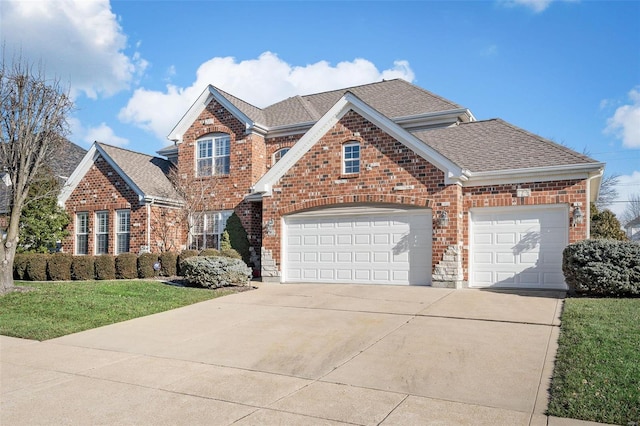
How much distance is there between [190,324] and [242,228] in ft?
32.5

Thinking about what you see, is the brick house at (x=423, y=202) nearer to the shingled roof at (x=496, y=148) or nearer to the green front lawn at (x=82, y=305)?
the shingled roof at (x=496, y=148)

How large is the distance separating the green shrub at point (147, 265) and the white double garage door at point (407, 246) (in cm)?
504

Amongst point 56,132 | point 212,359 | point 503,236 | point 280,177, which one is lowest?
point 212,359

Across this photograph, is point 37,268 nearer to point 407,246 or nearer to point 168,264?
point 168,264

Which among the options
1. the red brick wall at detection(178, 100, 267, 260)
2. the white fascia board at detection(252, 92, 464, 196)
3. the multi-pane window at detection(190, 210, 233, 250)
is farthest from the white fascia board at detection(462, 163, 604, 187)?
the multi-pane window at detection(190, 210, 233, 250)

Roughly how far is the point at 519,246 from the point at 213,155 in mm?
12877

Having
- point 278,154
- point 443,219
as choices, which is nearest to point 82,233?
point 278,154

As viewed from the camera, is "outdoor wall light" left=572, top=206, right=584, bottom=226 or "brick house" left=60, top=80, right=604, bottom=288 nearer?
"outdoor wall light" left=572, top=206, right=584, bottom=226

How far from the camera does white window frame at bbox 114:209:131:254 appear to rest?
21.4m

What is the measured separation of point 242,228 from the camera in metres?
20.4

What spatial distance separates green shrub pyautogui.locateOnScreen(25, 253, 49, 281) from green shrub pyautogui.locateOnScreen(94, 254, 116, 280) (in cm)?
226

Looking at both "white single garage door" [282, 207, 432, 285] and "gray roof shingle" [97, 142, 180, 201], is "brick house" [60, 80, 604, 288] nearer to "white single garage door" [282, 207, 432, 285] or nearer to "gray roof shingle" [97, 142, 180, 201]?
"white single garage door" [282, 207, 432, 285]

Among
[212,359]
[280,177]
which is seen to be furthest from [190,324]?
[280,177]

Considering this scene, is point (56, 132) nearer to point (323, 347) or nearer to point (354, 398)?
point (323, 347)
